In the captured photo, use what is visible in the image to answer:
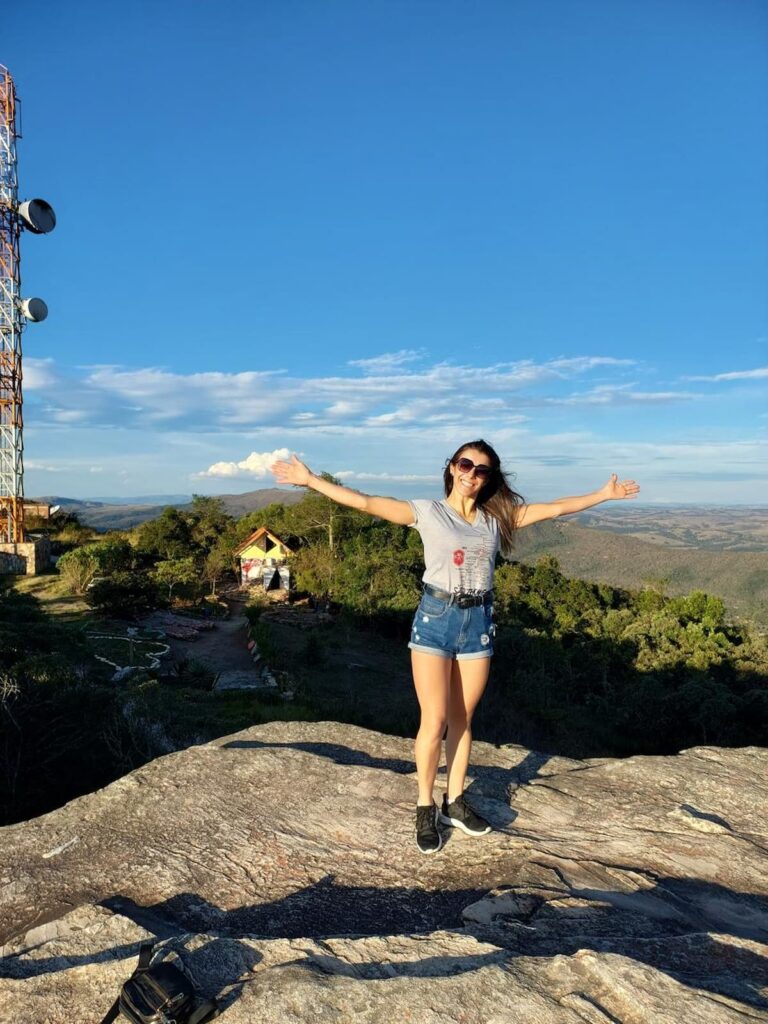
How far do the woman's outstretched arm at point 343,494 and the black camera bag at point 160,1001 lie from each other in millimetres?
1978

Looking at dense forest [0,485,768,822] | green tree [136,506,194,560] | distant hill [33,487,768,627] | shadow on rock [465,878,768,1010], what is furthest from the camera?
distant hill [33,487,768,627]

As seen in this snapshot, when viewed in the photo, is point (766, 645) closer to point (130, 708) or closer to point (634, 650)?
point (634, 650)

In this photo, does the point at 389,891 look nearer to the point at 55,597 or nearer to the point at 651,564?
the point at 55,597

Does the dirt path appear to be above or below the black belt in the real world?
below

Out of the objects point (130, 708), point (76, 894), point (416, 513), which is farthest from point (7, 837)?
point (130, 708)

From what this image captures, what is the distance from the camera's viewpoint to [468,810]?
359cm

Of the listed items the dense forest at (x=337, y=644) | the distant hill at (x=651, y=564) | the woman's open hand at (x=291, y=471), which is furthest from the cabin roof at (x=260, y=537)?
the distant hill at (x=651, y=564)

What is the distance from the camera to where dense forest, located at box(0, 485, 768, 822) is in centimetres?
683

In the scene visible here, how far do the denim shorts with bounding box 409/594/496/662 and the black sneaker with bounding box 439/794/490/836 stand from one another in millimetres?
799

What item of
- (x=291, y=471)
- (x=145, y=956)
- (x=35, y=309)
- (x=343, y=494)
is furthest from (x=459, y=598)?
(x=35, y=309)

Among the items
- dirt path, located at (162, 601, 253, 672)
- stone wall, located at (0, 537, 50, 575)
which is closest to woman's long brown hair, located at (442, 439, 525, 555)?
dirt path, located at (162, 601, 253, 672)

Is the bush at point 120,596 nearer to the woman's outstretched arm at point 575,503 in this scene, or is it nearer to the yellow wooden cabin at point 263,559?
the yellow wooden cabin at point 263,559

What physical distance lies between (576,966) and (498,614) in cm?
2718

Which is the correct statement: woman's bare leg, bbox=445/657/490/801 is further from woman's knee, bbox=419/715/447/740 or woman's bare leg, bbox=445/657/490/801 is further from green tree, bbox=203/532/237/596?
green tree, bbox=203/532/237/596
